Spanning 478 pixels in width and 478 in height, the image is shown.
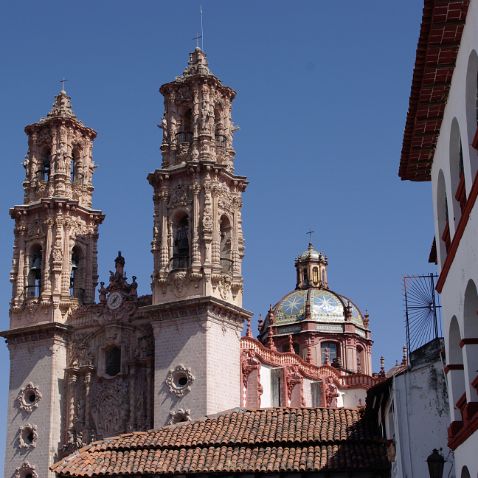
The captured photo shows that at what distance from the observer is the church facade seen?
42.9 metres

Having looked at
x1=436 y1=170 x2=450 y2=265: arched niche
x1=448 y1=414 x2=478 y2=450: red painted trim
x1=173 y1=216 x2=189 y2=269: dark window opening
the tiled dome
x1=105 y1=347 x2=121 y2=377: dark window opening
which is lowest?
x1=448 y1=414 x2=478 y2=450: red painted trim

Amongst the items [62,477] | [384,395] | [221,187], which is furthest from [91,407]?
[384,395]

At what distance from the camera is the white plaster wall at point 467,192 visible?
13.9m

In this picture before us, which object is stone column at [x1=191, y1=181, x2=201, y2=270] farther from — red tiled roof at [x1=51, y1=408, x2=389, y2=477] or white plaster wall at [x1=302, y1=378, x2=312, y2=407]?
red tiled roof at [x1=51, y1=408, x2=389, y2=477]

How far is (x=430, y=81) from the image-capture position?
1564 centimetres

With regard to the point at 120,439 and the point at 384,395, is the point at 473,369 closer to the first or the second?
the point at 384,395

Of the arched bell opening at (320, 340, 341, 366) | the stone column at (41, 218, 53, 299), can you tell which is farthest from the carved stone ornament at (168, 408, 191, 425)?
the arched bell opening at (320, 340, 341, 366)

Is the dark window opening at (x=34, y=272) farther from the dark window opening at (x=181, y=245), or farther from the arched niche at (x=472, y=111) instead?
the arched niche at (x=472, y=111)

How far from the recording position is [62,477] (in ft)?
98.3

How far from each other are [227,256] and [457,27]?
103 feet

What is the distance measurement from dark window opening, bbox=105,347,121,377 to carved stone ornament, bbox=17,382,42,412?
130 inches

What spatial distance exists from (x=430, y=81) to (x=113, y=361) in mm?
33250

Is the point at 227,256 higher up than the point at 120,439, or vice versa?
the point at 227,256

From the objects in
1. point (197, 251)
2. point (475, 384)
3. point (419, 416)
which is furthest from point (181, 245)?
point (475, 384)
